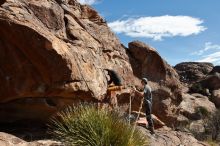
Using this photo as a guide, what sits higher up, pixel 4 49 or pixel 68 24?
pixel 68 24

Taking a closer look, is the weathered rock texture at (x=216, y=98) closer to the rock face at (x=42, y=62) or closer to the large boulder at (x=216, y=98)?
the large boulder at (x=216, y=98)

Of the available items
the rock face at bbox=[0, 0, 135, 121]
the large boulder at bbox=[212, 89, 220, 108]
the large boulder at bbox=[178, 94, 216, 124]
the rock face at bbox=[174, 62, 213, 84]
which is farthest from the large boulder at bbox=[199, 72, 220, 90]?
the rock face at bbox=[0, 0, 135, 121]

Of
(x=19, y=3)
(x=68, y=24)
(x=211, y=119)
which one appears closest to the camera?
(x=19, y=3)

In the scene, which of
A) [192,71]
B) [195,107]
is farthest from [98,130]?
[192,71]

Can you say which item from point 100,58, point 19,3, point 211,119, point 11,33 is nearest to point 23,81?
point 11,33

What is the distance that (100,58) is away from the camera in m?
17.7

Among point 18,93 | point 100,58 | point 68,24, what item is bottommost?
point 18,93

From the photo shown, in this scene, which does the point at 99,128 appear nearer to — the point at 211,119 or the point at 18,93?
the point at 18,93

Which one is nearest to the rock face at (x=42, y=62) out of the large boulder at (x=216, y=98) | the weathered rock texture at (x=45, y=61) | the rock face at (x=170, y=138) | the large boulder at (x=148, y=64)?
the weathered rock texture at (x=45, y=61)

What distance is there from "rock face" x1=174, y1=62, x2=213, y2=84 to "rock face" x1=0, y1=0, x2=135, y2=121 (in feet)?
200

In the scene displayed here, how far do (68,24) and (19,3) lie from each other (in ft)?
8.16

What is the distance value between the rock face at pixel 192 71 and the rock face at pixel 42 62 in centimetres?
6101

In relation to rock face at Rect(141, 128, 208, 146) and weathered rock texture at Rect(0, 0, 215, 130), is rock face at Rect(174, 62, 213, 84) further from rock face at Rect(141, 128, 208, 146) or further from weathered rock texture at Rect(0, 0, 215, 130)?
weathered rock texture at Rect(0, 0, 215, 130)

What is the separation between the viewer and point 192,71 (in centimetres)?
7881
